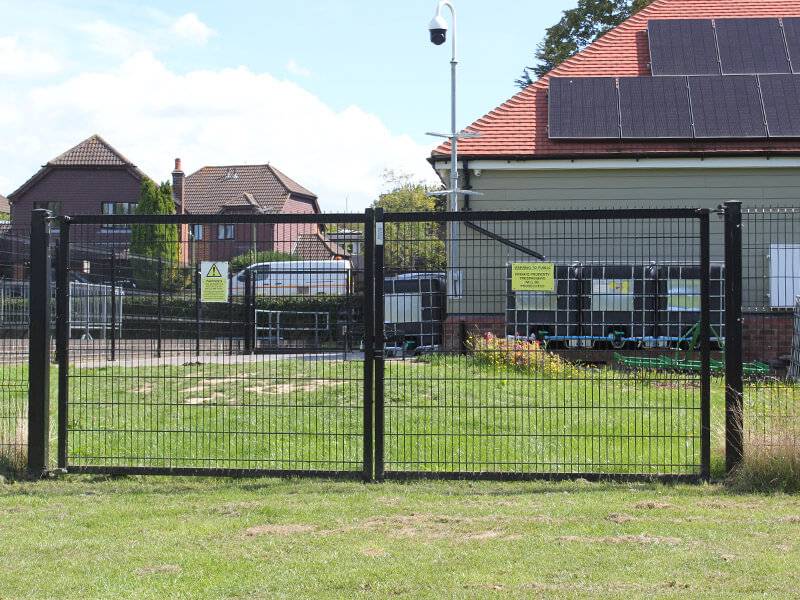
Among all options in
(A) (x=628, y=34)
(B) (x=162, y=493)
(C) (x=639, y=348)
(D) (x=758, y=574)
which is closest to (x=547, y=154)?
(A) (x=628, y=34)

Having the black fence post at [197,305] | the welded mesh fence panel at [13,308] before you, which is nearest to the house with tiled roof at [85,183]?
the welded mesh fence panel at [13,308]

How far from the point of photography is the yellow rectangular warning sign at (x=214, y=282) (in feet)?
26.0

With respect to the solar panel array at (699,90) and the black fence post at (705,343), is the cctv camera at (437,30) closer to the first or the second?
the solar panel array at (699,90)

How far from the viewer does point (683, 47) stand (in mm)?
20875

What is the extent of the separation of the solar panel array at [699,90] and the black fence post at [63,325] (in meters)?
12.2

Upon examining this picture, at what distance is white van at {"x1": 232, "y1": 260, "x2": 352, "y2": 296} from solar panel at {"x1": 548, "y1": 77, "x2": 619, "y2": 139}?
37.6 feet

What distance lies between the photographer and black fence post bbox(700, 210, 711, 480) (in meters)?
7.52

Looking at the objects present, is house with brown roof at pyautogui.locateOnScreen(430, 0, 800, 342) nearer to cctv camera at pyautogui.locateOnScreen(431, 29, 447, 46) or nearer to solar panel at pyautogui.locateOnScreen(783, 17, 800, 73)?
solar panel at pyautogui.locateOnScreen(783, 17, 800, 73)

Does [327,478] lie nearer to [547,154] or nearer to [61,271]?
[61,271]

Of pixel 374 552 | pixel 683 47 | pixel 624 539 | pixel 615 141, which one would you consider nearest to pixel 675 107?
pixel 615 141

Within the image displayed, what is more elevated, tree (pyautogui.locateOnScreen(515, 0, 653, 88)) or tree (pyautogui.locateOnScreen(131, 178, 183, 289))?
tree (pyautogui.locateOnScreen(515, 0, 653, 88))

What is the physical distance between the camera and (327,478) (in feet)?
26.3

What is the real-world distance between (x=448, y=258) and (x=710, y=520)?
8.99 feet

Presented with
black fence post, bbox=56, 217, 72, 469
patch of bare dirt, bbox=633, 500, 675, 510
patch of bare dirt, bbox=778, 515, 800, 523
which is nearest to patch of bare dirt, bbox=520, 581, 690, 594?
patch of bare dirt, bbox=778, 515, 800, 523
